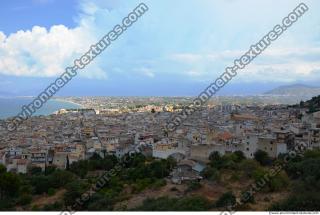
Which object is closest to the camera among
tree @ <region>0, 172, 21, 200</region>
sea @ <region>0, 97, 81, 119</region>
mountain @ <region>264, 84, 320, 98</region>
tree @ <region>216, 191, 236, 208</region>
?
tree @ <region>216, 191, 236, 208</region>

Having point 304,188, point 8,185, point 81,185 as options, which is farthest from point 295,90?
point 304,188

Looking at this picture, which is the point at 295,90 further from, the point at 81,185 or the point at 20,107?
the point at 81,185

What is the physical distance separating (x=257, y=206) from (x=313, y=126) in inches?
424

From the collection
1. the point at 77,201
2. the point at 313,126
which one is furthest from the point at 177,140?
the point at 77,201

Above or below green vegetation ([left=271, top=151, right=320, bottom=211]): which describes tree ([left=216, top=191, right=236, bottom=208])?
below

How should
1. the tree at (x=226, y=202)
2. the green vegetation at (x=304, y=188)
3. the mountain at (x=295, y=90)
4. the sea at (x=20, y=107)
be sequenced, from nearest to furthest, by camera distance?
the green vegetation at (x=304, y=188) < the tree at (x=226, y=202) < the mountain at (x=295, y=90) < the sea at (x=20, y=107)

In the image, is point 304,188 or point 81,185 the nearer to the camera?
point 304,188

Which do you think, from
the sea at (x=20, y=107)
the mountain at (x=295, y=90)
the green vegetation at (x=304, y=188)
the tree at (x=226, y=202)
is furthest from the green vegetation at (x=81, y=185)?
the mountain at (x=295, y=90)

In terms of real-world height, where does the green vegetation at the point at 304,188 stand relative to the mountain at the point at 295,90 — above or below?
below

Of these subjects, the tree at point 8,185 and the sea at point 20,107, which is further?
the sea at point 20,107

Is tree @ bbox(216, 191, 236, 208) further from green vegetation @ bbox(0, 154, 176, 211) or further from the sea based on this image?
the sea

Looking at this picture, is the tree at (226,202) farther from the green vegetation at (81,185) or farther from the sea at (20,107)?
the sea at (20,107)

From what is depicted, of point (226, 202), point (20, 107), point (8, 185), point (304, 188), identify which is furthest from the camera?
point (20, 107)

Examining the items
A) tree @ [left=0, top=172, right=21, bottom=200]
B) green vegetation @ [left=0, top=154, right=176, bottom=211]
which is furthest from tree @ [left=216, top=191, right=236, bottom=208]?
tree @ [left=0, top=172, right=21, bottom=200]
